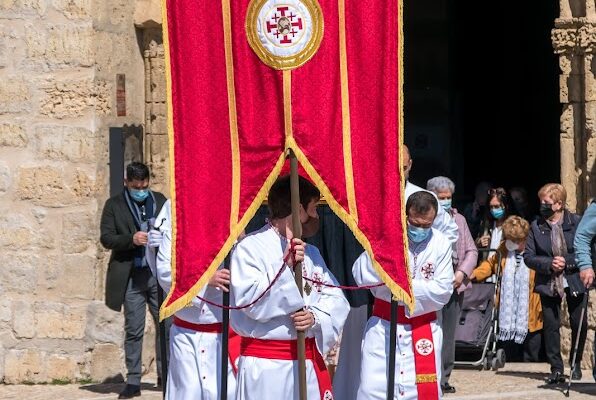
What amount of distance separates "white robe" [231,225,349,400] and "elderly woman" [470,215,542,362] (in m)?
5.57

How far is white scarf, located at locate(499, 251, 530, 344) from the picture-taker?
14516 millimetres

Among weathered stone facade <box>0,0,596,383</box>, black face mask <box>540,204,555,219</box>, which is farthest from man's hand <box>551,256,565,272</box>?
weathered stone facade <box>0,0,596,383</box>

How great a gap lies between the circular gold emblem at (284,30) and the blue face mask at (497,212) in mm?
6347

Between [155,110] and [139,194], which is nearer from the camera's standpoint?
[139,194]

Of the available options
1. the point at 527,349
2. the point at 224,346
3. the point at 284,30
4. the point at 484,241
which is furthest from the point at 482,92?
the point at 284,30

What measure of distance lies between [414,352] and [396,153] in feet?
5.51

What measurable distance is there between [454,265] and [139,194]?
2.27 meters

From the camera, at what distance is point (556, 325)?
44.1ft

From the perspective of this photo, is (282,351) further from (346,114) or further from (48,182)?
(48,182)

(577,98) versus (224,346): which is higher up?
(577,98)

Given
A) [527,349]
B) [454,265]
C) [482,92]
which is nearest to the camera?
[454,265]

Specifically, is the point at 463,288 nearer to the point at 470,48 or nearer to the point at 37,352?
the point at 37,352

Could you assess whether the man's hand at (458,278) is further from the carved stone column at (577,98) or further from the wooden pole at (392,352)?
the wooden pole at (392,352)

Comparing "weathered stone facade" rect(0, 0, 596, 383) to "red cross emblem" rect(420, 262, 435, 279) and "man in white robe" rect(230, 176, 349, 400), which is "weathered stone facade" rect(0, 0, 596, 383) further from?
"man in white robe" rect(230, 176, 349, 400)
